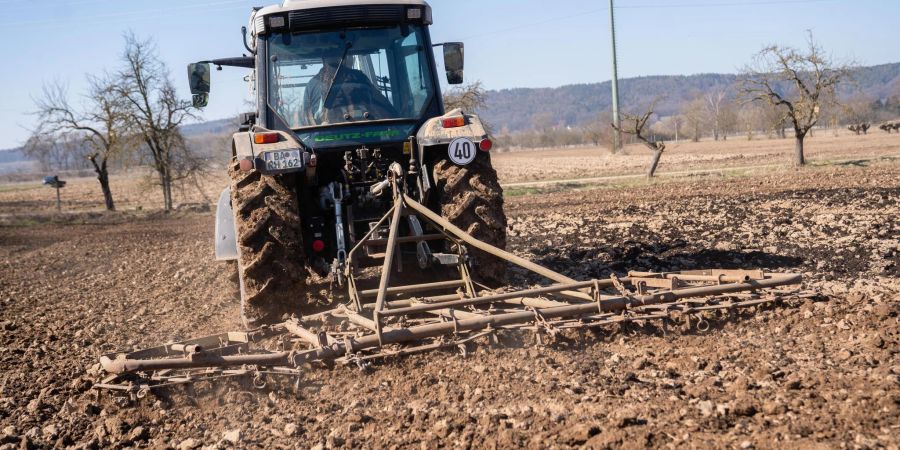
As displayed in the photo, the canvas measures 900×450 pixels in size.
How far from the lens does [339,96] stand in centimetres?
735

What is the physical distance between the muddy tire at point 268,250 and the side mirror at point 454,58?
7.33ft

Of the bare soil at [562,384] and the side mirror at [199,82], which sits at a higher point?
the side mirror at [199,82]

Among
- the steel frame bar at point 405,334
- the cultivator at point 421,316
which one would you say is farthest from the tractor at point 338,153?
the steel frame bar at point 405,334

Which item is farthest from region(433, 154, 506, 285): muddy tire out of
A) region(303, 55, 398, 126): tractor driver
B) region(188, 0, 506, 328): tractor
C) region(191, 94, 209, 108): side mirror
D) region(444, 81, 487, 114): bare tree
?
region(444, 81, 487, 114): bare tree

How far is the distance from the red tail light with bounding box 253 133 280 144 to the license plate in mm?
175

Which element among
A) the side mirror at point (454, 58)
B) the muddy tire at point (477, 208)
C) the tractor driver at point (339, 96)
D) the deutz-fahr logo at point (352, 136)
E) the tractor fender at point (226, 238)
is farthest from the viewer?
the side mirror at point (454, 58)

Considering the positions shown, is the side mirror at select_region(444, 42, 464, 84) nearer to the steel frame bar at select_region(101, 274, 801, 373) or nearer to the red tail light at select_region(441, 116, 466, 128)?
the red tail light at select_region(441, 116, 466, 128)

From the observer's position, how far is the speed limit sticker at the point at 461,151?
22.8ft

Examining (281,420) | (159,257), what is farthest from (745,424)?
(159,257)

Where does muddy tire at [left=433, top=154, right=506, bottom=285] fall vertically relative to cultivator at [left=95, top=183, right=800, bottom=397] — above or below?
above

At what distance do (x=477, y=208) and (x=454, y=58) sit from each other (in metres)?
1.93

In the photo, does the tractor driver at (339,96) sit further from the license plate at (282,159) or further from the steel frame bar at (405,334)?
the steel frame bar at (405,334)

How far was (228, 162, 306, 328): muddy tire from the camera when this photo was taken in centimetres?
662

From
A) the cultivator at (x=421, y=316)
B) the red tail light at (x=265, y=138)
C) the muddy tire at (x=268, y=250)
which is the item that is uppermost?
the red tail light at (x=265, y=138)
